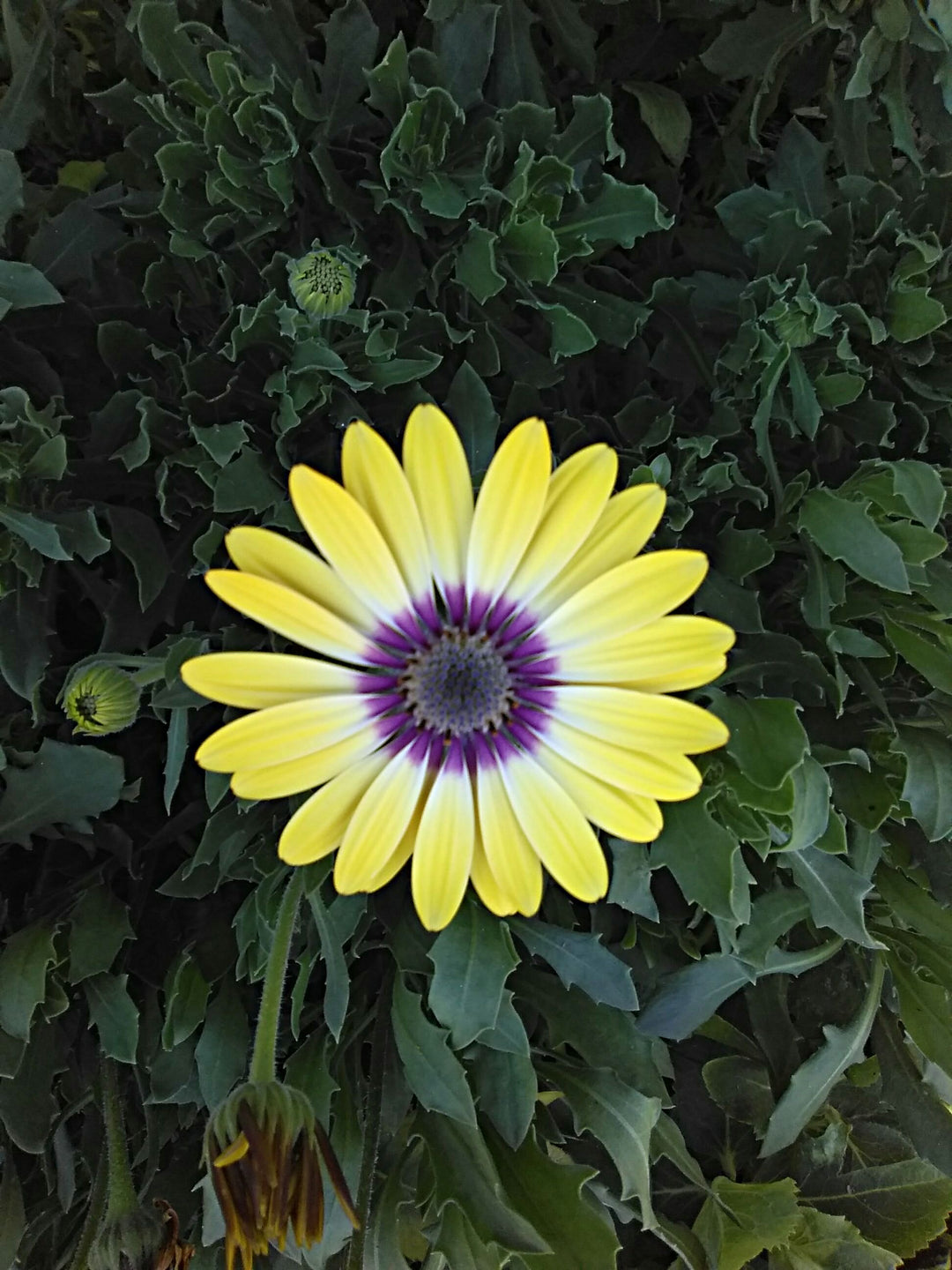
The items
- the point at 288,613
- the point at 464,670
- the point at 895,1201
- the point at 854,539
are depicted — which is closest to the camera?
the point at 288,613

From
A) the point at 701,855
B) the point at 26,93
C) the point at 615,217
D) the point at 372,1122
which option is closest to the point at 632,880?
the point at 701,855

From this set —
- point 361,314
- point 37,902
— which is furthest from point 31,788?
point 361,314

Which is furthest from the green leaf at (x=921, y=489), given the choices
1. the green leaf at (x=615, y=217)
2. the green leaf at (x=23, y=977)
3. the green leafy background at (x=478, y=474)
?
the green leaf at (x=23, y=977)

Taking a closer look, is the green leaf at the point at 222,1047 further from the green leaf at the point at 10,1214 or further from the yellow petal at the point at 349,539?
the yellow petal at the point at 349,539

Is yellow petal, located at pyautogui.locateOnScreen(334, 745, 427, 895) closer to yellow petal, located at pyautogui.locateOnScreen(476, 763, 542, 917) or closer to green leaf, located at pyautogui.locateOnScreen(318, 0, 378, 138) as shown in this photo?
yellow petal, located at pyautogui.locateOnScreen(476, 763, 542, 917)

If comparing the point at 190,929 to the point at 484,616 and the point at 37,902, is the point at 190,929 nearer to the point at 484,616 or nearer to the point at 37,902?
the point at 37,902

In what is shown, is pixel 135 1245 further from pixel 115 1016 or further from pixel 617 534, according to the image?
pixel 617 534

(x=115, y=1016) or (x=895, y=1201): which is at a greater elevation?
(x=895, y=1201)
